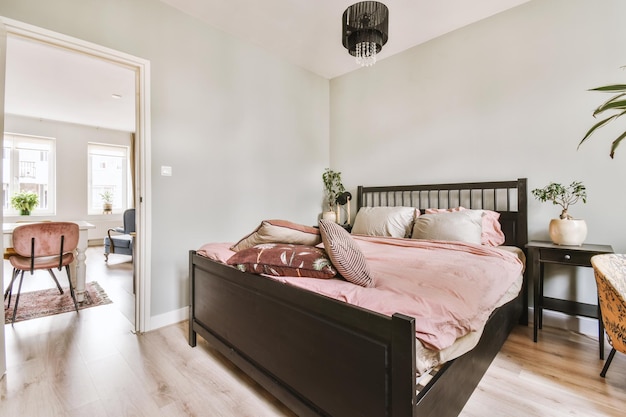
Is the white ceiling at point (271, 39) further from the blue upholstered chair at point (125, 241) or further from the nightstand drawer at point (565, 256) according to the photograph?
the nightstand drawer at point (565, 256)

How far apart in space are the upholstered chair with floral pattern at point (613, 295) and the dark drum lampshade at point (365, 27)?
198 cm

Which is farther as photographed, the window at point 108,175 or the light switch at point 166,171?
the window at point 108,175

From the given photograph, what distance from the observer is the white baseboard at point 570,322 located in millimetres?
2316

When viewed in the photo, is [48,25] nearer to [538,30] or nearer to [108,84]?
[108,84]

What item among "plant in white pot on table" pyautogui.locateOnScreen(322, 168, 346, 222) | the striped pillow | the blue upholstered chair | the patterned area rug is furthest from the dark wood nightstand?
the blue upholstered chair

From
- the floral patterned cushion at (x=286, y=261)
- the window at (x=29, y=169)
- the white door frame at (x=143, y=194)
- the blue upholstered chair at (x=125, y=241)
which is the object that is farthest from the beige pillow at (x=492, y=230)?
the window at (x=29, y=169)

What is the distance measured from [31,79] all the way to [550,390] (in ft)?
20.5

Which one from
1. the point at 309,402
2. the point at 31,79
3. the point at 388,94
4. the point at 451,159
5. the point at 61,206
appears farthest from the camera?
the point at 61,206

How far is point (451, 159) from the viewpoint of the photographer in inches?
121

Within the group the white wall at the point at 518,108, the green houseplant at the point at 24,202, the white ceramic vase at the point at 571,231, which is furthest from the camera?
the green houseplant at the point at 24,202

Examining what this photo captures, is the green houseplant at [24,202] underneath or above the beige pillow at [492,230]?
above

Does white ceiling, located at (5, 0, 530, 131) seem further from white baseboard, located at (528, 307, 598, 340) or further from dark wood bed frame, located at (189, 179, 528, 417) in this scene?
white baseboard, located at (528, 307, 598, 340)

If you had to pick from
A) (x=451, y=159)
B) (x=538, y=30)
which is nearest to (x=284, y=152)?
(x=451, y=159)

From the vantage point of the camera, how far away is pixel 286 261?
4.68 feet
